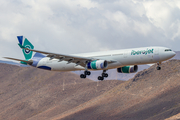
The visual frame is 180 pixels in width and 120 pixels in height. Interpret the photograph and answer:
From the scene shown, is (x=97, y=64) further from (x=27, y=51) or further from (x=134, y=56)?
(x=27, y=51)

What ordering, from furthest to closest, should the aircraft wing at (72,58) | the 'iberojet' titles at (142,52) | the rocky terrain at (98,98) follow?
the rocky terrain at (98,98) < the aircraft wing at (72,58) < the 'iberojet' titles at (142,52)

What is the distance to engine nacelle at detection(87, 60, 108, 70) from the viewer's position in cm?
6544

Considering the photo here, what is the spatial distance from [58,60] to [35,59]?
23.2 feet

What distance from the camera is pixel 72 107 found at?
165m

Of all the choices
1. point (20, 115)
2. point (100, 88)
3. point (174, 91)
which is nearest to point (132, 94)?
point (174, 91)

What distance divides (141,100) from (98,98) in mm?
26143

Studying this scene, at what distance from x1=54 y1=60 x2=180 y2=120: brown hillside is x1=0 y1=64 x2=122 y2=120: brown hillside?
1113cm

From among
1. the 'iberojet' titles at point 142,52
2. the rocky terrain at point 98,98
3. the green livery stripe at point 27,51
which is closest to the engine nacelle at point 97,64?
the 'iberojet' titles at point 142,52

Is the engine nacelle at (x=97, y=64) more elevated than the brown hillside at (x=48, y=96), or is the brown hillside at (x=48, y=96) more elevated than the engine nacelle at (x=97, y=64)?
the engine nacelle at (x=97, y=64)

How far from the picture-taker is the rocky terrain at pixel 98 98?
452 ft

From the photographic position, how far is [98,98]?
529 ft

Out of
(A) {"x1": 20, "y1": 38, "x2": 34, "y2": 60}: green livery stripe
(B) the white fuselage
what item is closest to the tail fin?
(A) {"x1": 20, "y1": 38, "x2": 34, "y2": 60}: green livery stripe

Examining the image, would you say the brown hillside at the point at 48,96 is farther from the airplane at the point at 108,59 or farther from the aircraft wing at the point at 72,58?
the aircraft wing at the point at 72,58

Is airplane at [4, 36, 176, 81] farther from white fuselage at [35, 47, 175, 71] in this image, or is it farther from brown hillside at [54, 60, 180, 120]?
brown hillside at [54, 60, 180, 120]
